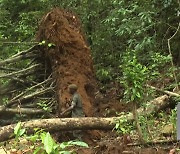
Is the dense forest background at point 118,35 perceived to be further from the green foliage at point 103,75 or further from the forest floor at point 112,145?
the forest floor at point 112,145

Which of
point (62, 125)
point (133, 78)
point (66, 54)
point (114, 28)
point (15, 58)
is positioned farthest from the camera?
point (114, 28)

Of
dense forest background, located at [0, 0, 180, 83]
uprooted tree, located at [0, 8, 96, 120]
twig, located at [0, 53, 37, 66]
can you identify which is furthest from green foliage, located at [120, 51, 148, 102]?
twig, located at [0, 53, 37, 66]

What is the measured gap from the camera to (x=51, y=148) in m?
3.33

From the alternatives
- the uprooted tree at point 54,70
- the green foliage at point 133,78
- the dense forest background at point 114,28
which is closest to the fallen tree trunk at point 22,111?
the uprooted tree at point 54,70

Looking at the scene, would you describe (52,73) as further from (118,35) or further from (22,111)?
(118,35)

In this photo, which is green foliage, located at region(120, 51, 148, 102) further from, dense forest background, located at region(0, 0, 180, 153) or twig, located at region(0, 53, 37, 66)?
twig, located at region(0, 53, 37, 66)

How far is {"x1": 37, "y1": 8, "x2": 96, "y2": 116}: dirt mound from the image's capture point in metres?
9.15

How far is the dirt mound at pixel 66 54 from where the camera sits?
9.15 metres

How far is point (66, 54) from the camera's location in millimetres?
9352

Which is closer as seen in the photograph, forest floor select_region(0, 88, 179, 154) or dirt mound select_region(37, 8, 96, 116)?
forest floor select_region(0, 88, 179, 154)

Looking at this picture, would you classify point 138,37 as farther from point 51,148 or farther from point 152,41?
point 51,148

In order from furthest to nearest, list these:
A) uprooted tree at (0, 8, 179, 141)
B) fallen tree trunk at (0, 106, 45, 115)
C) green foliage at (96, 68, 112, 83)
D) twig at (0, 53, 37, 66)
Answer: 1. green foliage at (96, 68, 112, 83)
2. twig at (0, 53, 37, 66)
3. uprooted tree at (0, 8, 179, 141)
4. fallen tree trunk at (0, 106, 45, 115)

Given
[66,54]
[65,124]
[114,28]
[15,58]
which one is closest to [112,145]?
[65,124]

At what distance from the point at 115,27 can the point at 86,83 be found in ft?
9.83
